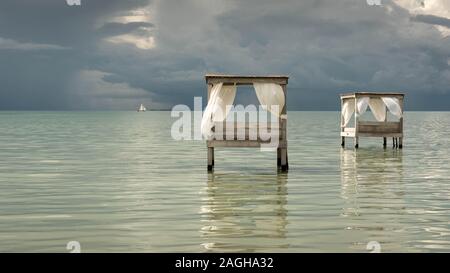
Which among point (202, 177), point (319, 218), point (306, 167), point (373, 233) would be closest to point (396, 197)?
point (319, 218)

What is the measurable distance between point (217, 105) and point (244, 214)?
7443mm

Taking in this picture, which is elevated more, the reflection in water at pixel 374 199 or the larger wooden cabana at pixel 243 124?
the larger wooden cabana at pixel 243 124

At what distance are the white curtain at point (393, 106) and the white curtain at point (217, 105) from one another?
14.9 meters

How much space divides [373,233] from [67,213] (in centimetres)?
548

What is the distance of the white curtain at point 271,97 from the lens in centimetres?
1847

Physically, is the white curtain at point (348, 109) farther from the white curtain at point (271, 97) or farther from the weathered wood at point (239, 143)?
the white curtain at point (271, 97)

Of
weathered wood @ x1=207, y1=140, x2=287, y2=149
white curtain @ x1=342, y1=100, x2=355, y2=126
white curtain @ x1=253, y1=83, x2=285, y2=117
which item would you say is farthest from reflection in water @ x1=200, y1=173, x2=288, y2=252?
white curtain @ x1=342, y1=100, x2=355, y2=126

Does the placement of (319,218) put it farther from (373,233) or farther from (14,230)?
(14,230)

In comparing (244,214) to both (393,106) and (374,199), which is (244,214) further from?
(393,106)

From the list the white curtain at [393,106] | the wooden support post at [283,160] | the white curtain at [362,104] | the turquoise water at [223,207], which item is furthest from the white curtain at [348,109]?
the wooden support post at [283,160]

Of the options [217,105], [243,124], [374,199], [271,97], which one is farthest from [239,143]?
[374,199]

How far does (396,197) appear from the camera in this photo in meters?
14.2
